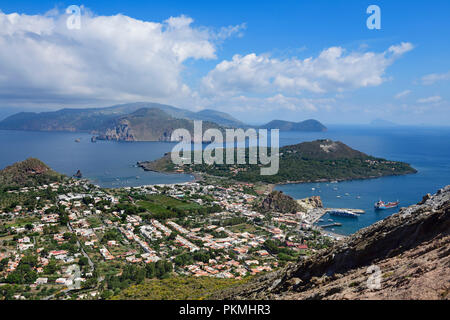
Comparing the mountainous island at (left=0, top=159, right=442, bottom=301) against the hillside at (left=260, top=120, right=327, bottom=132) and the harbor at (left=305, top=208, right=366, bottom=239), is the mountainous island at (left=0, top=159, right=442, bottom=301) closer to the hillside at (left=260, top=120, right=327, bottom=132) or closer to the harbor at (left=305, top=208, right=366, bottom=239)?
the harbor at (left=305, top=208, right=366, bottom=239)

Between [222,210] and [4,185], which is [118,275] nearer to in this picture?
[222,210]

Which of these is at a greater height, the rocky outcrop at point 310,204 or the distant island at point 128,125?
the distant island at point 128,125

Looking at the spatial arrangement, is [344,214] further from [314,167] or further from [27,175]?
[27,175]

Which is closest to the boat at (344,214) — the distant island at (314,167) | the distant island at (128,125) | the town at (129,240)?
the town at (129,240)

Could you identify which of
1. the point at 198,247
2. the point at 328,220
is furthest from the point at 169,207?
the point at 328,220

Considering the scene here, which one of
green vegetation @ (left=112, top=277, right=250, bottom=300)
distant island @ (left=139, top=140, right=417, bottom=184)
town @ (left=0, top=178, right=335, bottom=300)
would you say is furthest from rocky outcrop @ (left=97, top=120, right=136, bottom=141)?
green vegetation @ (left=112, top=277, right=250, bottom=300)

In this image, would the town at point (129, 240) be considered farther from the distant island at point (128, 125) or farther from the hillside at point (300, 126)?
the hillside at point (300, 126)
